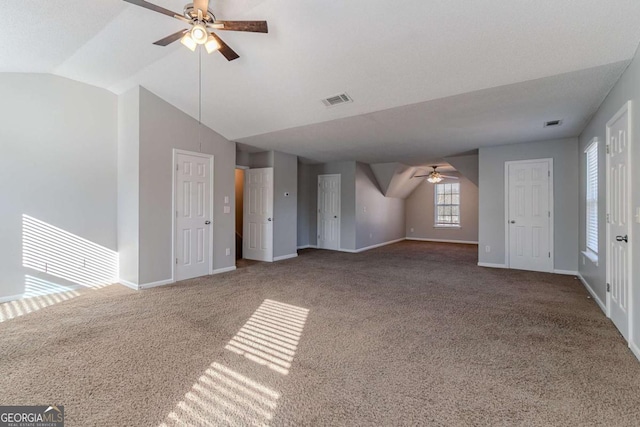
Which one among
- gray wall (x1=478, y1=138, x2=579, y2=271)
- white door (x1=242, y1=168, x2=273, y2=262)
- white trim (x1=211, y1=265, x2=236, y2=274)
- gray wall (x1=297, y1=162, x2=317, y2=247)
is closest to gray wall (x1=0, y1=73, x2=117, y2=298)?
white trim (x1=211, y1=265, x2=236, y2=274)

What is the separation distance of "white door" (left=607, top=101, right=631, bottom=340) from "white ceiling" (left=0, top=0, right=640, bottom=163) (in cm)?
56

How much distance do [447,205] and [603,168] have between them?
7.27 meters

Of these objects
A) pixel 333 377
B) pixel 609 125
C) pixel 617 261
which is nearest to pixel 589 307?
pixel 617 261

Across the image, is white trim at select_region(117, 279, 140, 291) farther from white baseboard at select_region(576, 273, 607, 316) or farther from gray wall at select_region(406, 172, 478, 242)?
gray wall at select_region(406, 172, 478, 242)

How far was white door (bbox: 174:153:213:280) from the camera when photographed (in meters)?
4.70

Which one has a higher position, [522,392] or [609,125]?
[609,125]

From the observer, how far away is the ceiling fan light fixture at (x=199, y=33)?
2.43m

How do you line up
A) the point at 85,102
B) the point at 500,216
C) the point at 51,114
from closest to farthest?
the point at 51,114 → the point at 85,102 → the point at 500,216

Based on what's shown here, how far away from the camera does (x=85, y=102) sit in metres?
4.32

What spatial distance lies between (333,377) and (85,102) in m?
4.98

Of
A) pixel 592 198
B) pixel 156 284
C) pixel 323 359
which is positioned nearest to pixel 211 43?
pixel 323 359

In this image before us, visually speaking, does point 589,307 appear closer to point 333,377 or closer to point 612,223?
point 612,223

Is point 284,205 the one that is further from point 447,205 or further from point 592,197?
point 447,205

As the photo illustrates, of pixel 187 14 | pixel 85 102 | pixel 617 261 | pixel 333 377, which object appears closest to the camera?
pixel 333 377
